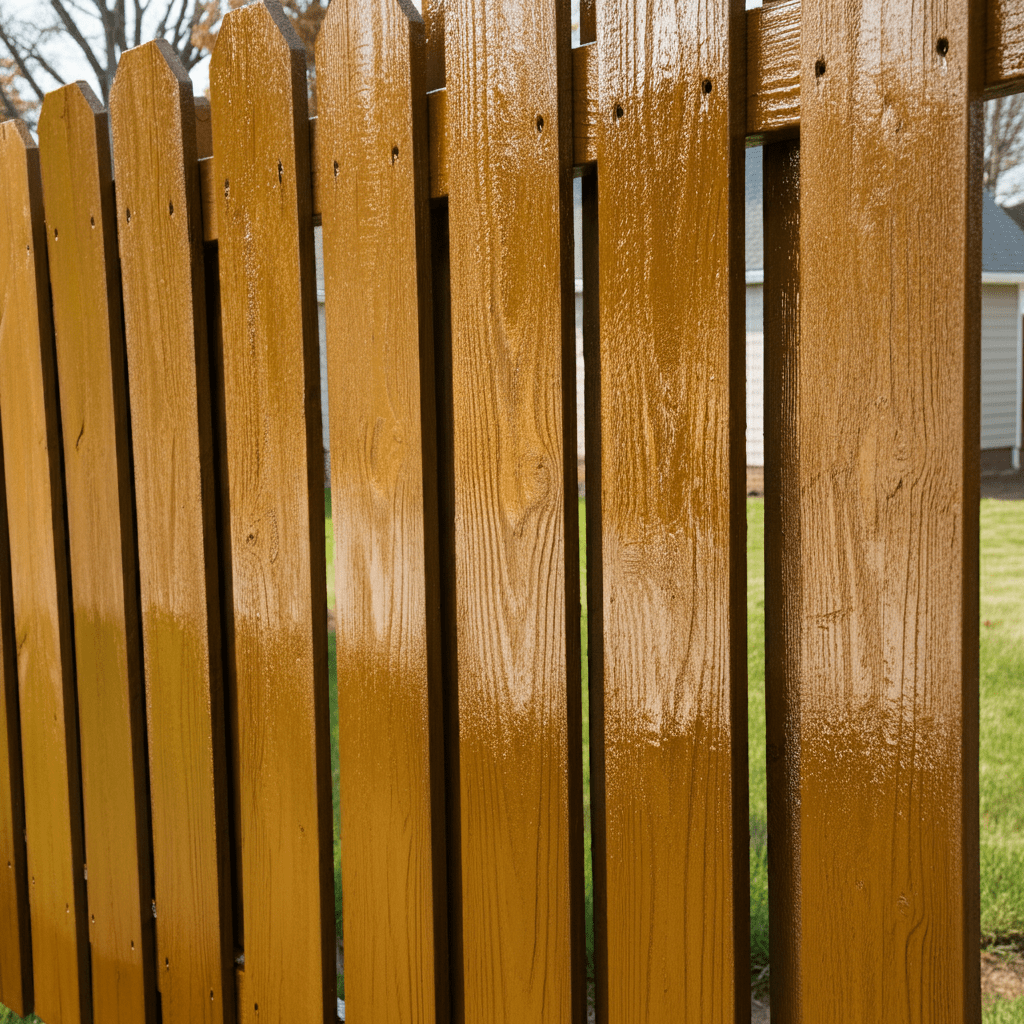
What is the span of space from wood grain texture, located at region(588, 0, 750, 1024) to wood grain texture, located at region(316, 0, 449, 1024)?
30 centimetres

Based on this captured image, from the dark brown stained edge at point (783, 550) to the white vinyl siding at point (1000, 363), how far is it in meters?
15.3

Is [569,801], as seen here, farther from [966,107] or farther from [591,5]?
[591,5]

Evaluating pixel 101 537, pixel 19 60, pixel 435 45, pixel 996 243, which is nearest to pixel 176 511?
pixel 101 537

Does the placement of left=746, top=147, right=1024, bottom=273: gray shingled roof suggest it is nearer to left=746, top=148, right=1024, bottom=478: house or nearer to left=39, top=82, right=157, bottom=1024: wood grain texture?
left=746, top=148, right=1024, bottom=478: house

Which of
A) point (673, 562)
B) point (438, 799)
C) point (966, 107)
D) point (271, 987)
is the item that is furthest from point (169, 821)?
point (966, 107)

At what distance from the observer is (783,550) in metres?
1.10

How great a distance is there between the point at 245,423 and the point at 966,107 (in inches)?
45.2

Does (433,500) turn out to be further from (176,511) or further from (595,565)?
(176,511)

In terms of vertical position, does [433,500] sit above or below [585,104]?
below

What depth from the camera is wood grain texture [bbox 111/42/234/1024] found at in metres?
1.69

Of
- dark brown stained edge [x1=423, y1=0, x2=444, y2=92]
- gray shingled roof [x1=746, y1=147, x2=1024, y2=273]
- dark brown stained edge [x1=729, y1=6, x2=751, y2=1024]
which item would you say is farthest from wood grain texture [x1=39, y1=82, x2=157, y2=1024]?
gray shingled roof [x1=746, y1=147, x2=1024, y2=273]

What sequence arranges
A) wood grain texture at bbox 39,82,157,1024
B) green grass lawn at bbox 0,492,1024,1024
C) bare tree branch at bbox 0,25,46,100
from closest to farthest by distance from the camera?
wood grain texture at bbox 39,82,157,1024 → green grass lawn at bbox 0,492,1024,1024 → bare tree branch at bbox 0,25,46,100

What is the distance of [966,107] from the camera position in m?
0.89

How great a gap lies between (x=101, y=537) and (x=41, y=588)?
12.3 inches
